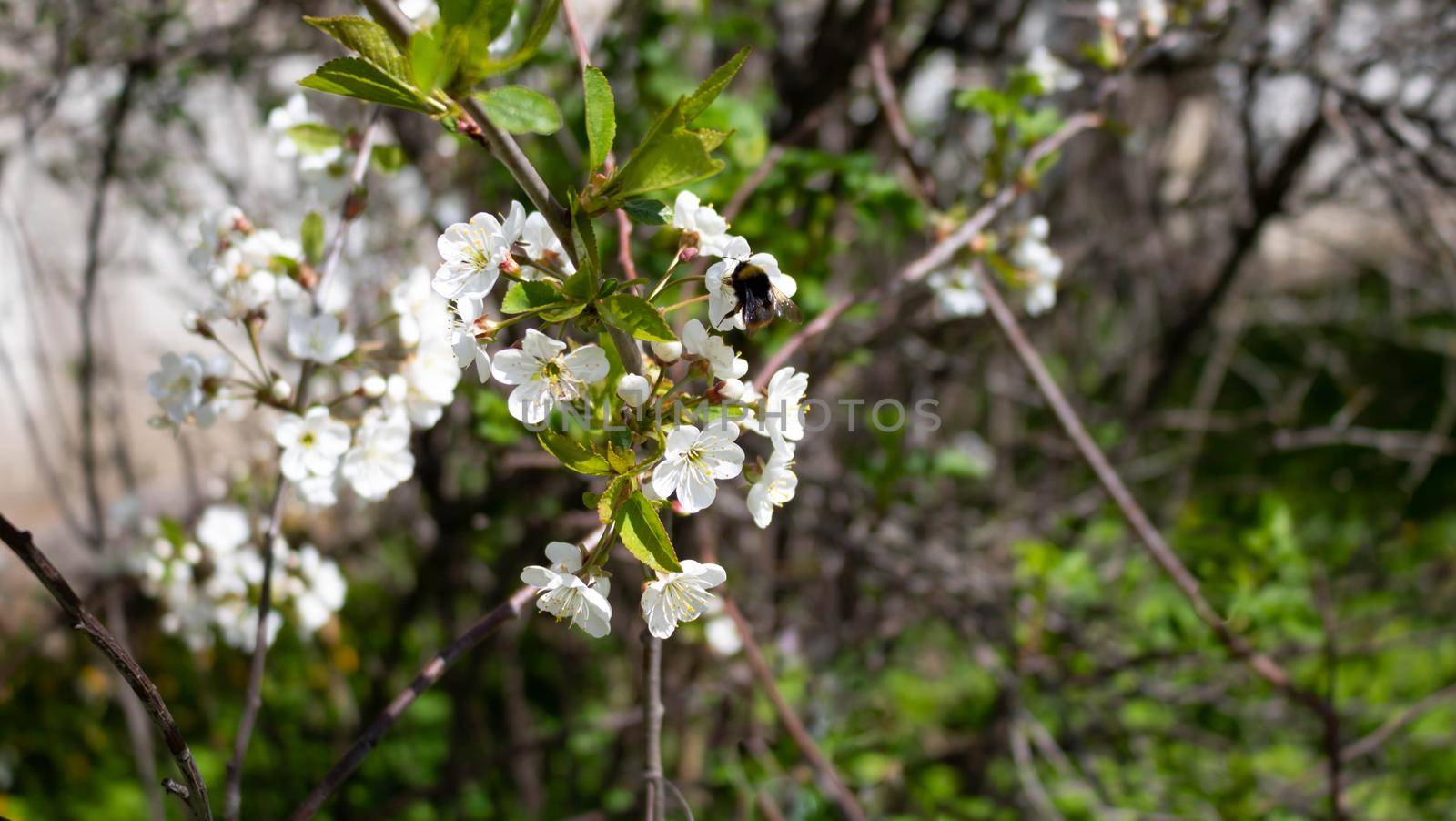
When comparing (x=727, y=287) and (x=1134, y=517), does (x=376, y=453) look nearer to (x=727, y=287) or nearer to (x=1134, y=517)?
(x=727, y=287)

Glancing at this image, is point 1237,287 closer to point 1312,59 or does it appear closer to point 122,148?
point 1312,59

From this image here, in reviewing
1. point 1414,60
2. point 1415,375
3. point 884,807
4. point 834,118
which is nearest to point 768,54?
point 834,118

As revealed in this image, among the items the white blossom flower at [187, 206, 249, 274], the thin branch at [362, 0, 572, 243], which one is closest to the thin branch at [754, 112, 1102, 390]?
the thin branch at [362, 0, 572, 243]

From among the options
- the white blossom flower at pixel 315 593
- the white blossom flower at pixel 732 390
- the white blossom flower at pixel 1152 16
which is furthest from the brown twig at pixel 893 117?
the white blossom flower at pixel 315 593

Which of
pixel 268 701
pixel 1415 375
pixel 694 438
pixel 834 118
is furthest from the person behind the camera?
pixel 1415 375

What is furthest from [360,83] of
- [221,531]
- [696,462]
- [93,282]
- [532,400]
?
[93,282]
